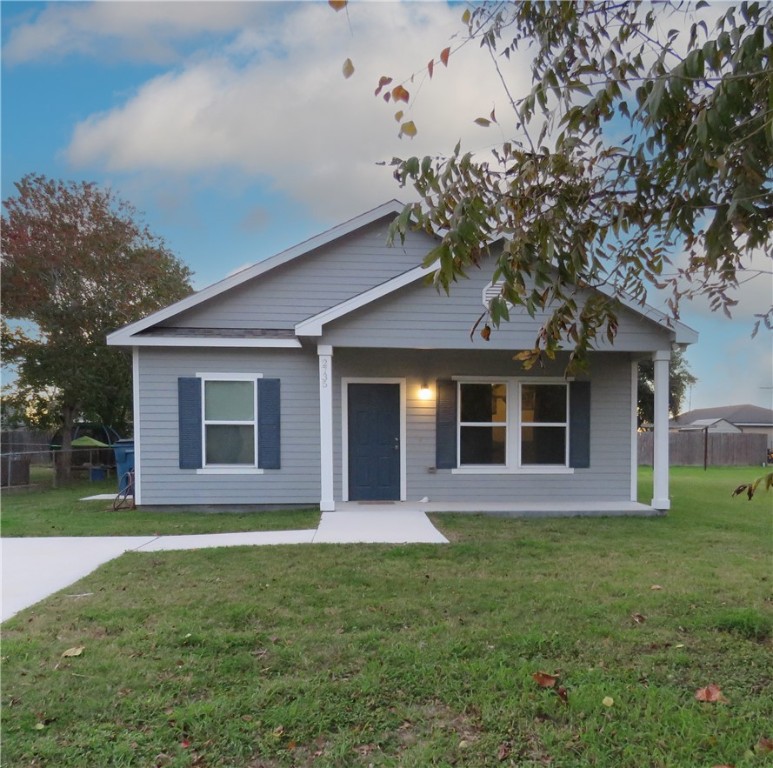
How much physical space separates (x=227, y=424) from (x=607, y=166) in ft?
23.3

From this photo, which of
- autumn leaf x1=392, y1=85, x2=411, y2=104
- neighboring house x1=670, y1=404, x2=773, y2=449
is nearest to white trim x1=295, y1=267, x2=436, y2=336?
autumn leaf x1=392, y1=85, x2=411, y2=104

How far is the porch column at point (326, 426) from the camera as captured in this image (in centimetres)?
823

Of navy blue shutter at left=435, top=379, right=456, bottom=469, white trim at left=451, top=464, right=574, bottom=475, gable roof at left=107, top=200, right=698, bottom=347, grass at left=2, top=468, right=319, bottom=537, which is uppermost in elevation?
gable roof at left=107, top=200, right=698, bottom=347

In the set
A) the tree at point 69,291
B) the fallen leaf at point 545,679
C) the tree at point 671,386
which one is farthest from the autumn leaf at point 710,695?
the tree at point 671,386

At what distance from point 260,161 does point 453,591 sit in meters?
11.2

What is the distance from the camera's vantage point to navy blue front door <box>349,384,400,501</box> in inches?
364

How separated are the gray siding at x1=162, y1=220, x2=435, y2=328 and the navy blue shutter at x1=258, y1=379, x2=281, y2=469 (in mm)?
1121

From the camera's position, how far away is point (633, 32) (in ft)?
10.9

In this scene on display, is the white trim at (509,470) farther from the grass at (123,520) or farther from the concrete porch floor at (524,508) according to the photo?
the grass at (123,520)

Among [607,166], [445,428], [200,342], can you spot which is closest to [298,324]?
[200,342]

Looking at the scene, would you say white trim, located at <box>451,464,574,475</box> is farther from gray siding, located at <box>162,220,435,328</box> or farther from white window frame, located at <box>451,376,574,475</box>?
gray siding, located at <box>162,220,435,328</box>

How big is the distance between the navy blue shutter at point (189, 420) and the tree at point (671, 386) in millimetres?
19000

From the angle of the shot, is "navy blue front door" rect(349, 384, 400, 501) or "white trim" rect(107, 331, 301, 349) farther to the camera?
"navy blue front door" rect(349, 384, 400, 501)

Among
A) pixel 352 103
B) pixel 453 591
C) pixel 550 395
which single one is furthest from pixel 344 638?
pixel 550 395
